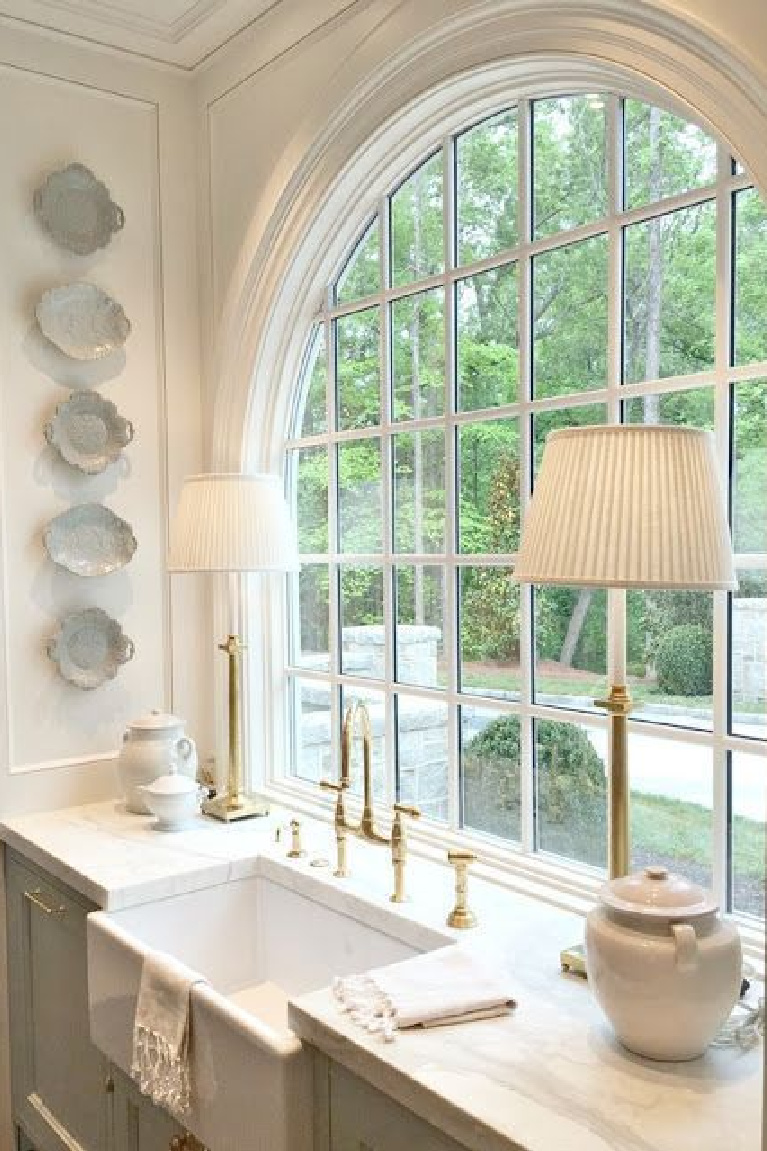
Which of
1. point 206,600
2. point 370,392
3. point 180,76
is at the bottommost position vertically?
point 206,600

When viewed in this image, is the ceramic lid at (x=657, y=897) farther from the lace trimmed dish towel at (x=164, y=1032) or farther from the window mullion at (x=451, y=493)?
the window mullion at (x=451, y=493)

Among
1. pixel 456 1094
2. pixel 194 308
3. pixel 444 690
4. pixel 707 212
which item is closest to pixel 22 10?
pixel 194 308

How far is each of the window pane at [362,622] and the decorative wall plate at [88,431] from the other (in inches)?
28.3

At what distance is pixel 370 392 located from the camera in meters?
2.43

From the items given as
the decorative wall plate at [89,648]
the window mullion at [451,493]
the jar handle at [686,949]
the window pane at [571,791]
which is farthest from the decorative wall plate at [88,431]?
the jar handle at [686,949]

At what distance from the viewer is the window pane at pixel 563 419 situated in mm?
1862

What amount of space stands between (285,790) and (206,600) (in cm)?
60

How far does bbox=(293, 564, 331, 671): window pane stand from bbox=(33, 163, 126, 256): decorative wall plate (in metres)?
1.04

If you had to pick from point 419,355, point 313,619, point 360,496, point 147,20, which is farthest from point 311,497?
point 147,20

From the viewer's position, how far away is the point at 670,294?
173 centimetres

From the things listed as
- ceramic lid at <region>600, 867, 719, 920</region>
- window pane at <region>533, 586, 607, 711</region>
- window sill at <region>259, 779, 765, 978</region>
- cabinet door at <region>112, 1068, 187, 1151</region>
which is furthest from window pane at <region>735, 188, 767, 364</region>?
cabinet door at <region>112, 1068, 187, 1151</region>

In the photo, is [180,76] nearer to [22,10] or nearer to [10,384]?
[22,10]

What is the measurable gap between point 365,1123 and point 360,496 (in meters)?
1.47

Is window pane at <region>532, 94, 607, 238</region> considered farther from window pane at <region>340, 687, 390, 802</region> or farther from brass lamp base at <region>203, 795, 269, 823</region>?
brass lamp base at <region>203, 795, 269, 823</region>
